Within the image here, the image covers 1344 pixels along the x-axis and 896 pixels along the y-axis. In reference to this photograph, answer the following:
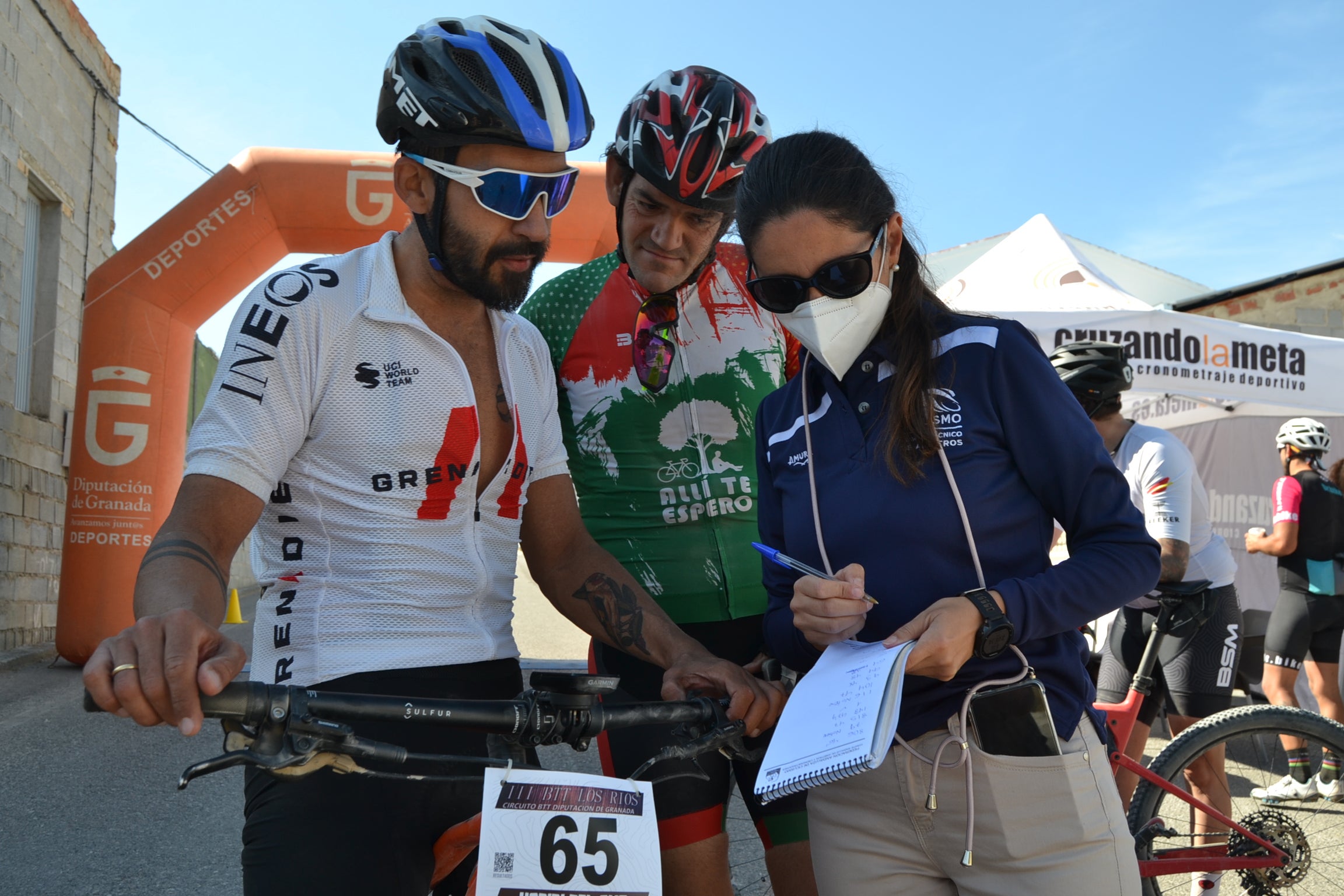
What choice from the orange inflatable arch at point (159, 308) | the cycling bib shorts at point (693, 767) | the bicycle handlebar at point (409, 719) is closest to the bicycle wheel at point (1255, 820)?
the cycling bib shorts at point (693, 767)

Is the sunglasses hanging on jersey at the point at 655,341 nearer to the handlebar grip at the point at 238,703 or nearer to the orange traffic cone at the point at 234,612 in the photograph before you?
the handlebar grip at the point at 238,703

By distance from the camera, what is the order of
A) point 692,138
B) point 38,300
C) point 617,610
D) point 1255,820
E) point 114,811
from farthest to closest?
point 38,300 < point 114,811 < point 1255,820 < point 692,138 < point 617,610

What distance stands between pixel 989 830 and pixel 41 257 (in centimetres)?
1197

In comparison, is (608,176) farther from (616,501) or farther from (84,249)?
(84,249)

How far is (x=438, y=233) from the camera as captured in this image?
1.99 m

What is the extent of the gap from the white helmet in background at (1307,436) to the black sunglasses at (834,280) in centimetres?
626

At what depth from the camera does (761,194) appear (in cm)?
190

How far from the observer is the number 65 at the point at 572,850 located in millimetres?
1325

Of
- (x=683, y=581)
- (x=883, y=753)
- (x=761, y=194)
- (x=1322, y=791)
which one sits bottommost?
(x=1322, y=791)

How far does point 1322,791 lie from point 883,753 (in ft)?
11.6

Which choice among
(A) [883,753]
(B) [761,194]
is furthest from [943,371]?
(A) [883,753]

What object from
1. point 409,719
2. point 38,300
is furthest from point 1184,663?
point 38,300

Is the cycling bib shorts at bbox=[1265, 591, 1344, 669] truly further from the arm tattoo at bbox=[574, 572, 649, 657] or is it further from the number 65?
the number 65

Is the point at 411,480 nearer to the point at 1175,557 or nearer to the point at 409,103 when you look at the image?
the point at 409,103
